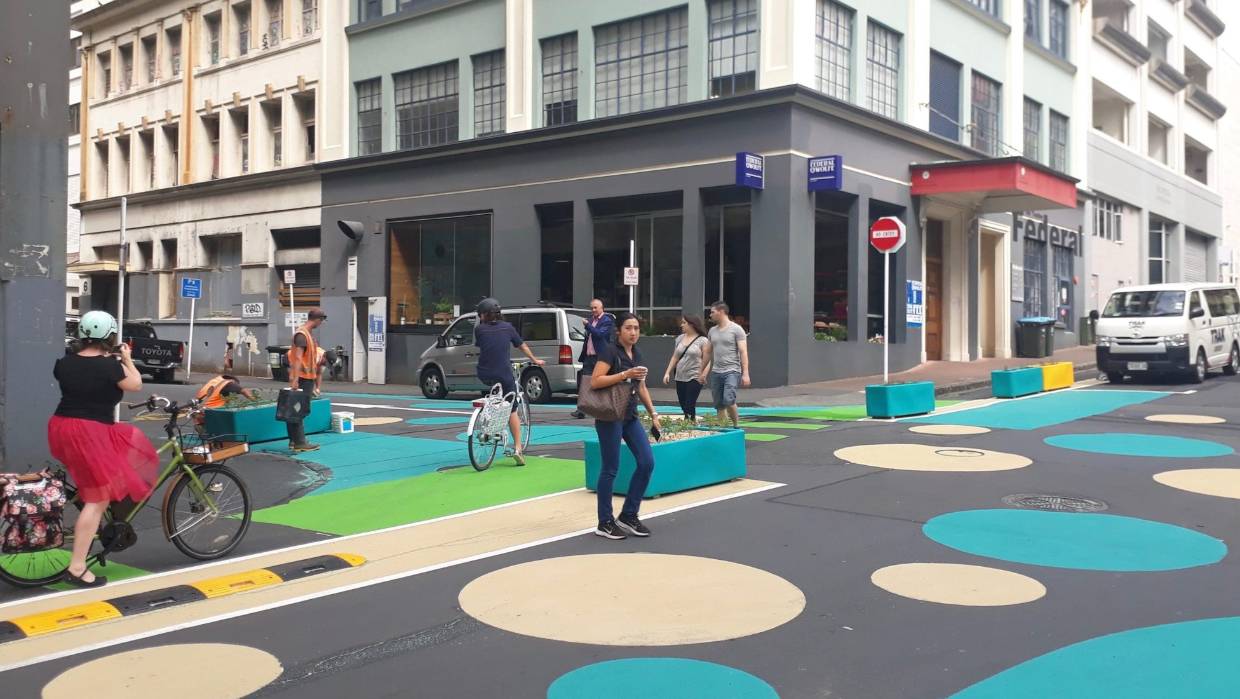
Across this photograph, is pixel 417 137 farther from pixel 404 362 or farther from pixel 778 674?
pixel 778 674

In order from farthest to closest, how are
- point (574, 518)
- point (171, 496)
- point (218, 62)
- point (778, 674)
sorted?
1. point (218, 62)
2. point (574, 518)
3. point (171, 496)
4. point (778, 674)

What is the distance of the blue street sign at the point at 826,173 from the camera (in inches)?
832

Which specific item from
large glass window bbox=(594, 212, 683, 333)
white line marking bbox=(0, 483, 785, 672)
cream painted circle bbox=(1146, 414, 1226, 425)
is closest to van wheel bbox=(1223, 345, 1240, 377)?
cream painted circle bbox=(1146, 414, 1226, 425)

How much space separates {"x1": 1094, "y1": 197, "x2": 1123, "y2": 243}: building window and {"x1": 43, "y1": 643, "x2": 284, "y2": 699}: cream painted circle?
1481 inches

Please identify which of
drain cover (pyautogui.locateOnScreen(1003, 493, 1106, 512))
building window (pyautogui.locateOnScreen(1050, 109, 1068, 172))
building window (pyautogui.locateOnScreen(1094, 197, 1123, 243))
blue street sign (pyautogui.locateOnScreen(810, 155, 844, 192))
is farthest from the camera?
building window (pyautogui.locateOnScreen(1094, 197, 1123, 243))

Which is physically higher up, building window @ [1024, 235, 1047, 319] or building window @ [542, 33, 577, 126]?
building window @ [542, 33, 577, 126]

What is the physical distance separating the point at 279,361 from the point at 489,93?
32.5 ft

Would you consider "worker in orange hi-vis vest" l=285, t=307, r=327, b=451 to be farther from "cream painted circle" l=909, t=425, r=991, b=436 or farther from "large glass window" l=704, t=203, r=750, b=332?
"large glass window" l=704, t=203, r=750, b=332

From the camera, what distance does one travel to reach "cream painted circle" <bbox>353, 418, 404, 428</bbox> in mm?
15762

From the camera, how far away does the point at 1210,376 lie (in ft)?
72.0

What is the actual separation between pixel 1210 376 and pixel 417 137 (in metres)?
20.8

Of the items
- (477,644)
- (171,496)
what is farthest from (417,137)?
(477,644)

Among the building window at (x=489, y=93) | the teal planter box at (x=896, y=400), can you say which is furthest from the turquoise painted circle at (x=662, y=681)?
the building window at (x=489, y=93)

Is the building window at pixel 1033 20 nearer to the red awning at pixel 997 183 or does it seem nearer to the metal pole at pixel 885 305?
the red awning at pixel 997 183
